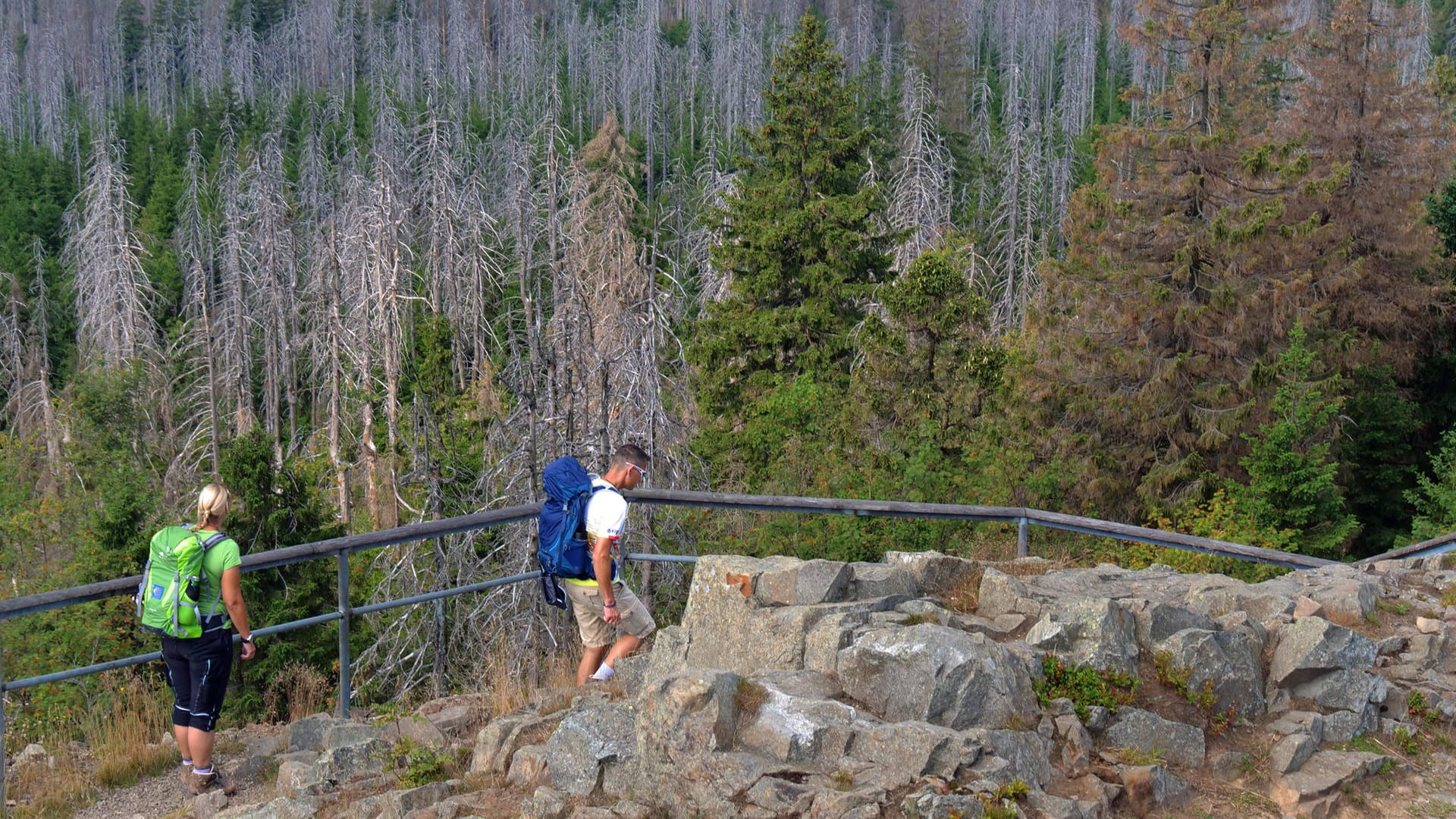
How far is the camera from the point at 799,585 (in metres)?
6.58

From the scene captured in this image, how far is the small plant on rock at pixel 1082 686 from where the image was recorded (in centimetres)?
589

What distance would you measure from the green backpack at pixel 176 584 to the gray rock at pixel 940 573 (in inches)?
153

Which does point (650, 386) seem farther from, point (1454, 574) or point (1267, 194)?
point (1267, 194)

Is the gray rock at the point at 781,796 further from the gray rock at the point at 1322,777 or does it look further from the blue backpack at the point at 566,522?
the gray rock at the point at 1322,777

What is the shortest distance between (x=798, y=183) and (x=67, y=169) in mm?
65171

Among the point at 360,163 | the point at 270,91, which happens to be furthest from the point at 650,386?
the point at 270,91

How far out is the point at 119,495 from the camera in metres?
18.4

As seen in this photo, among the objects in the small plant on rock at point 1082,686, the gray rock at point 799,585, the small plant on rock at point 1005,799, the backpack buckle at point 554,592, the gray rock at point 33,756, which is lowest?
the gray rock at point 33,756

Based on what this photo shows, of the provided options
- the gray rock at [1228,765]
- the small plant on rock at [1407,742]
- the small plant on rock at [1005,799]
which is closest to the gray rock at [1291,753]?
the gray rock at [1228,765]

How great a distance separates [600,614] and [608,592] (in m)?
0.43

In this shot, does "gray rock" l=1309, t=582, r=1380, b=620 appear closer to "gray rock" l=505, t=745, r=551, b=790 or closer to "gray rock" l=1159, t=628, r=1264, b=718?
"gray rock" l=1159, t=628, r=1264, b=718

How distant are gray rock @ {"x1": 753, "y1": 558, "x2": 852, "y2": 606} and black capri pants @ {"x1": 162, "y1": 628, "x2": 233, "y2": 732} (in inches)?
111

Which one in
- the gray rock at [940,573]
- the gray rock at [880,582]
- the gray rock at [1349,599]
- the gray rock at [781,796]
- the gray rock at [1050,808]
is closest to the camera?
the gray rock at [781,796]

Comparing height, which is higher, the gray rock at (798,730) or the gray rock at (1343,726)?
the gray rock at (798,730)
